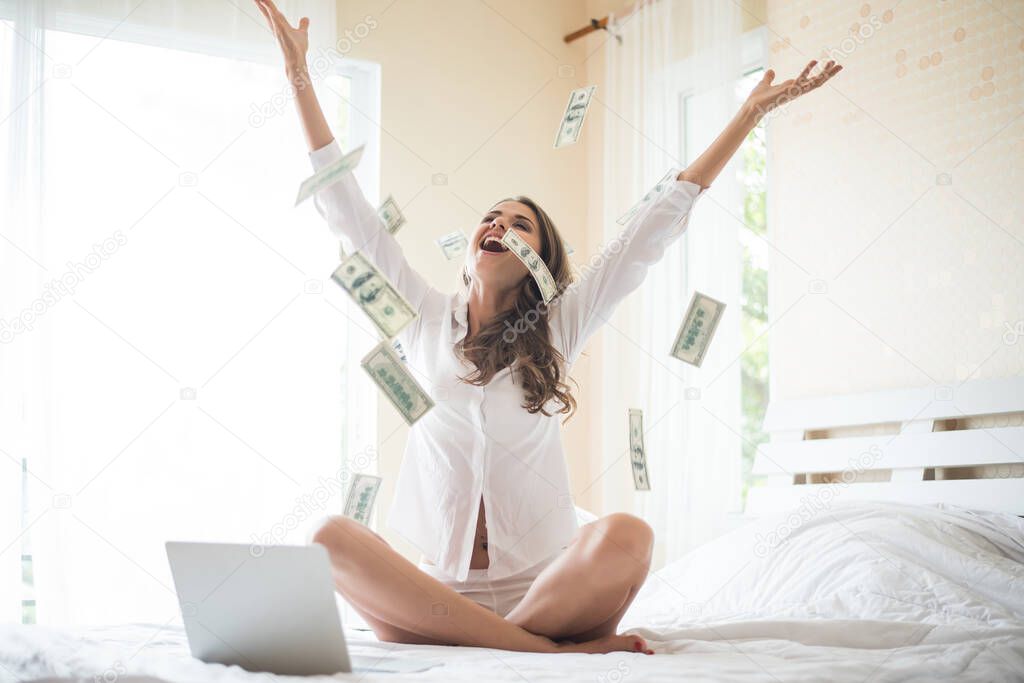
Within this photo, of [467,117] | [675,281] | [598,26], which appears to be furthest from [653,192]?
[598,26]

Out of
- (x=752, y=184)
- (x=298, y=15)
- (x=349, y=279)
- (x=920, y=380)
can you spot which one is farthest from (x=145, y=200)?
(x=920, y=380)

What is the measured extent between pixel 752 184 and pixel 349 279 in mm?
2246

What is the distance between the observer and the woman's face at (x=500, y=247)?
2.15 metres

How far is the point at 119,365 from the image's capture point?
310 cm

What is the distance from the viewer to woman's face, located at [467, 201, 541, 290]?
2.15 meters

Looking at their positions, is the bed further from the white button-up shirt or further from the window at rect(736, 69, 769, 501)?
A: the window at rect(736, 69, 769, 501)

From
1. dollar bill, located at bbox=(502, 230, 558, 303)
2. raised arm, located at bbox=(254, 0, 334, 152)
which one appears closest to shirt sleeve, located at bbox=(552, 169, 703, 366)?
dollar bill, located at bbox=(502, 230, 558, 303)

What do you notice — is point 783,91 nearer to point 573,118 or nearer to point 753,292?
point 573,118

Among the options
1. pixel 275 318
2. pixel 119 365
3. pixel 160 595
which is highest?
pixel 275 318

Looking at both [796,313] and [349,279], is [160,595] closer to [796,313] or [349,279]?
[349,279]

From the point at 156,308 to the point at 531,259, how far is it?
5.48ft

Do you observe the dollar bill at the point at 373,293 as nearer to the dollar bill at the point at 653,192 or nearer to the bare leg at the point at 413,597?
the bare leg at the point at 413,597

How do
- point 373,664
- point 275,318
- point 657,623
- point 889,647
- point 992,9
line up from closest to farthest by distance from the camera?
1. point 373,664
2. point 889,647
3. point 657,623
4. point 992,9
5. point 275,318

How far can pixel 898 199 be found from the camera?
9.16ft
